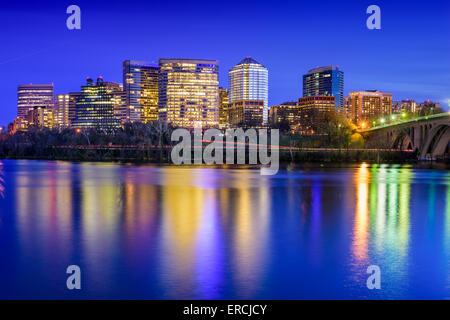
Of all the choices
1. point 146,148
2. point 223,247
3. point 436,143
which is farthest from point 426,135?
point 223,247

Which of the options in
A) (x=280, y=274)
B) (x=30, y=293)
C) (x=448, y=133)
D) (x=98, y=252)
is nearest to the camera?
(x=30, y=293)

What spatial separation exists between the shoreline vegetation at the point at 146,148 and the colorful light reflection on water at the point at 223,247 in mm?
51734

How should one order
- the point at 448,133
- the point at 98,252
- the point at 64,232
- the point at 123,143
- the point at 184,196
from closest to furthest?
the point at 98,252 → the point at 64,232 → the point at 184,196 → the point at 448,133 → the point at 123,143

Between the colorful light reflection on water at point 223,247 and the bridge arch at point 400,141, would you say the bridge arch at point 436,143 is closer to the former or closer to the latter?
the bridge arch at point 400,141

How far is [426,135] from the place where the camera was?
77.6 meters

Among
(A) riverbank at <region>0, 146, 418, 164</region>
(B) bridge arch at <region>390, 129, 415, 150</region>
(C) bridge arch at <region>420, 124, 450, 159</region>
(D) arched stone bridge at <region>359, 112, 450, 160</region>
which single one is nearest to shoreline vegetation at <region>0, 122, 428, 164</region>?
(A) riverbank at <region>0, 146, 418, 164</region>

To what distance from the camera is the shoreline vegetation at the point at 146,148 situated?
77125mm

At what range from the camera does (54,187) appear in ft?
91.6

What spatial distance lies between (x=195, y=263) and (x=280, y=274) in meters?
2.05

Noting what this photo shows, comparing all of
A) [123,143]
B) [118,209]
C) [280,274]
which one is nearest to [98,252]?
[280,274]

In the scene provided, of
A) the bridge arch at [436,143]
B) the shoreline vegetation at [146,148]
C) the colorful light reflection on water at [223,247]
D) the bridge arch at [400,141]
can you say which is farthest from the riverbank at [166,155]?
the colorful light reflection on water at [223,247]

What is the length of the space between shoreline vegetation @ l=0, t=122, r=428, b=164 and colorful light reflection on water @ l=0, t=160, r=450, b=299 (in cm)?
5173

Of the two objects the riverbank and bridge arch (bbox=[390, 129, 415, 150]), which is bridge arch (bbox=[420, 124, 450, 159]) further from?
bridge arch (bbox=[390, 129, 415, 150])
